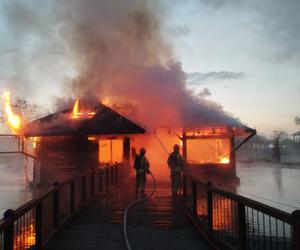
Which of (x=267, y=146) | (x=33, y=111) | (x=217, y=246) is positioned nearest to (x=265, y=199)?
(x=217, y=246)

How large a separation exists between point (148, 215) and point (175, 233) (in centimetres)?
→ 184

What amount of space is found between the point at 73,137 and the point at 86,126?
3.06 feet

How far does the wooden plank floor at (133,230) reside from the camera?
6.17m

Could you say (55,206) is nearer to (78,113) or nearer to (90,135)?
(90,135)

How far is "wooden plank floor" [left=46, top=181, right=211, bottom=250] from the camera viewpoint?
6.17 m

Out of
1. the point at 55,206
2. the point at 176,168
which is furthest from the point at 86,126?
the point at 55,206

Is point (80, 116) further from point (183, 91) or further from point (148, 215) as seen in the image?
point (148, 215)

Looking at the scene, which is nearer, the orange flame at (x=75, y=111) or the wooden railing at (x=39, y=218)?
the wooden railing at (x=39, y=218)

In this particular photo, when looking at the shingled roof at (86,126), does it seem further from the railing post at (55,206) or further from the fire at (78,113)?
the railing post at (55,206)

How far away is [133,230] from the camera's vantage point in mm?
7215

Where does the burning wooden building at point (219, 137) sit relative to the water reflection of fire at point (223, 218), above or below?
above

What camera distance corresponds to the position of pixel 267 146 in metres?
74.8

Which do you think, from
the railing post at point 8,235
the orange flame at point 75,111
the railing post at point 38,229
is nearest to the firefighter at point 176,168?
the railing post at point 38,229

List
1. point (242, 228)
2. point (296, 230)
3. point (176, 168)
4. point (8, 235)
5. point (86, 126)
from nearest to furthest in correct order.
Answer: point (296, 230) < point (8, 235) < point (242, 228) < point (176, 168) < point (86, 126)
